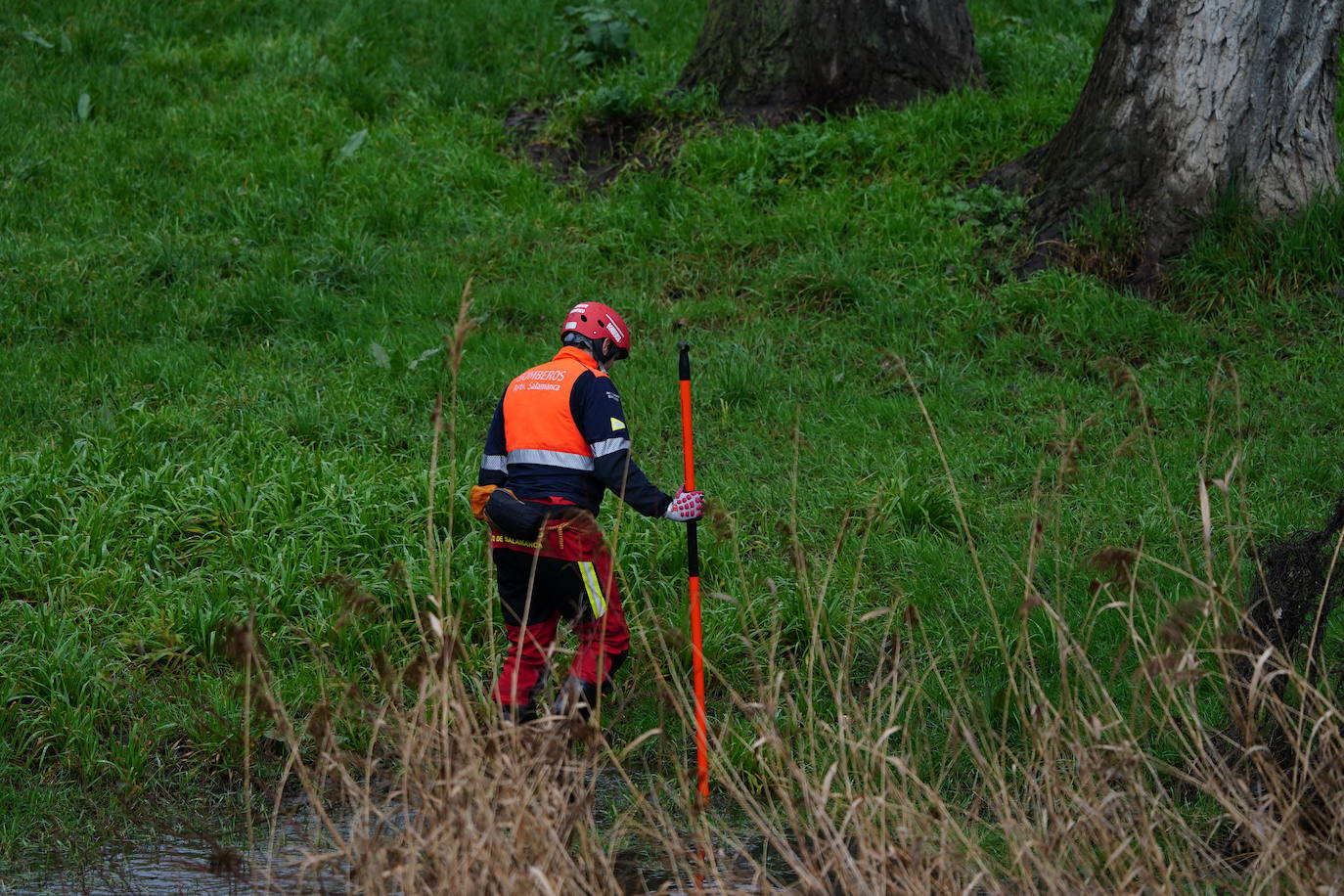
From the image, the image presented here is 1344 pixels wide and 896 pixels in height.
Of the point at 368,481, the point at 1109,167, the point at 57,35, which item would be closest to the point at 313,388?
the point at 368,481

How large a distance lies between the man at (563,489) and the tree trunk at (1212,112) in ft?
16.8

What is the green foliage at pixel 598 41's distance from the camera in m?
12.3

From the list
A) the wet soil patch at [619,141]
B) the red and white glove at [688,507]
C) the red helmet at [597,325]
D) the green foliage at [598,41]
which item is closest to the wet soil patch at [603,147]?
the wet soil patch at [619,141]

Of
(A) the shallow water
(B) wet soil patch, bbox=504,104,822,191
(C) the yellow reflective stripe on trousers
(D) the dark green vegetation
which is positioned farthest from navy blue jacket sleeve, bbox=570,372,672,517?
(B) wet soil patch, bbox=504,104,822,191

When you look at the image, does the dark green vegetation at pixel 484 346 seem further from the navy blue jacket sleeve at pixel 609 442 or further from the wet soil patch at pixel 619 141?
the navy blue jacket sleeve at pixel 609 442

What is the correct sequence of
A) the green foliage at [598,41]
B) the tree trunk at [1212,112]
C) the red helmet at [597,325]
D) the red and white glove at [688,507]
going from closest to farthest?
the red and white glove at [688,507]
the red helmet at [597,325]
the tree trunk at [1212,112]
the green foliage at [598,41]

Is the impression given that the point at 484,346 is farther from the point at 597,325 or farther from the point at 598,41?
the point at 598,41

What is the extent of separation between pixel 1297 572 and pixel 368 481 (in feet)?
15.0

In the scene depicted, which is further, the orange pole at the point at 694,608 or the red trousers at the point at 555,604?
the red trousers at the point at 555,604

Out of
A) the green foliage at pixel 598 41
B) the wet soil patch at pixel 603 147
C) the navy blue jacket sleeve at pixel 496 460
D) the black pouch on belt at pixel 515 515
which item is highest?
the green foliage at pixel 598 41

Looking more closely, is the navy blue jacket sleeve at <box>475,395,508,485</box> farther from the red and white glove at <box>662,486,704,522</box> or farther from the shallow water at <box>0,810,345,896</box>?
the shallow water at <box>0,810,345,896</box>

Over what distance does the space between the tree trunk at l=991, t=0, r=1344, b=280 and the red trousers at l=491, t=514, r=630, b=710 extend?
540 centimetres

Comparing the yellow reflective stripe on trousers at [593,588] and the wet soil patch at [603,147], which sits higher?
the wet soil patch at [603,147]

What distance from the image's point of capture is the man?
5.20 meters
